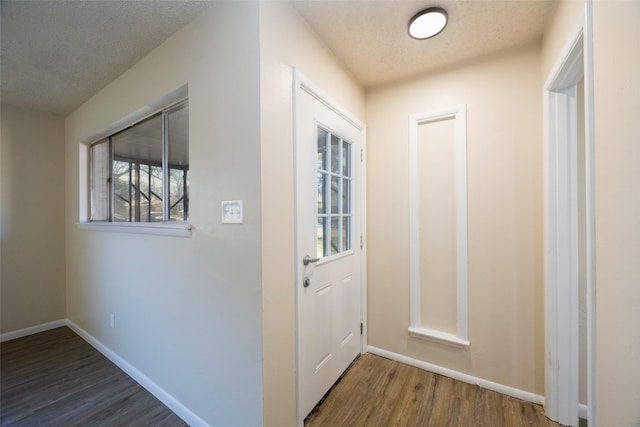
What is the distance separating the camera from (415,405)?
5.27 feet

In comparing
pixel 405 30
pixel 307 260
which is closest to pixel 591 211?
pixel 307 260

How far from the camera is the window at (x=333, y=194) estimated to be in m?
1.70

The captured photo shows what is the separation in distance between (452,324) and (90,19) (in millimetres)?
3082

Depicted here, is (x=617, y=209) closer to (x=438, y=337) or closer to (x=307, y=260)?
(x=307, y=260)

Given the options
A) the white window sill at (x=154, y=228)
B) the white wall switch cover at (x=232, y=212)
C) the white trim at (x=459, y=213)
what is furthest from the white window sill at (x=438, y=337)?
the white window sill at (x=154, y=228)

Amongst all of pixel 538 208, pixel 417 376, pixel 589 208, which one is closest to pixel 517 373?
pixel 417 376

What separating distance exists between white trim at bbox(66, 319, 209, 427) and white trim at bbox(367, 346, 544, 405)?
4.64 feet

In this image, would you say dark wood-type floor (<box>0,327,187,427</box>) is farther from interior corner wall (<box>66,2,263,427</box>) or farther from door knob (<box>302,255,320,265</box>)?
door knob (<box>302,255,320,265</box>)

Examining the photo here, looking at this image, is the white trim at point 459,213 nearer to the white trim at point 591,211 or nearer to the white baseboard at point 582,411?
the white baseboard at point 582,411

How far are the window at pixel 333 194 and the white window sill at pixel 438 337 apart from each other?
2.85 feet

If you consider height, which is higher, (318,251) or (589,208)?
(589,208)

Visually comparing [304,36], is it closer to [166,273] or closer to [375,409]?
[166,273]

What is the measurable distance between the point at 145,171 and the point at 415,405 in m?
2.64

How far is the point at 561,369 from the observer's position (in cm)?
144
